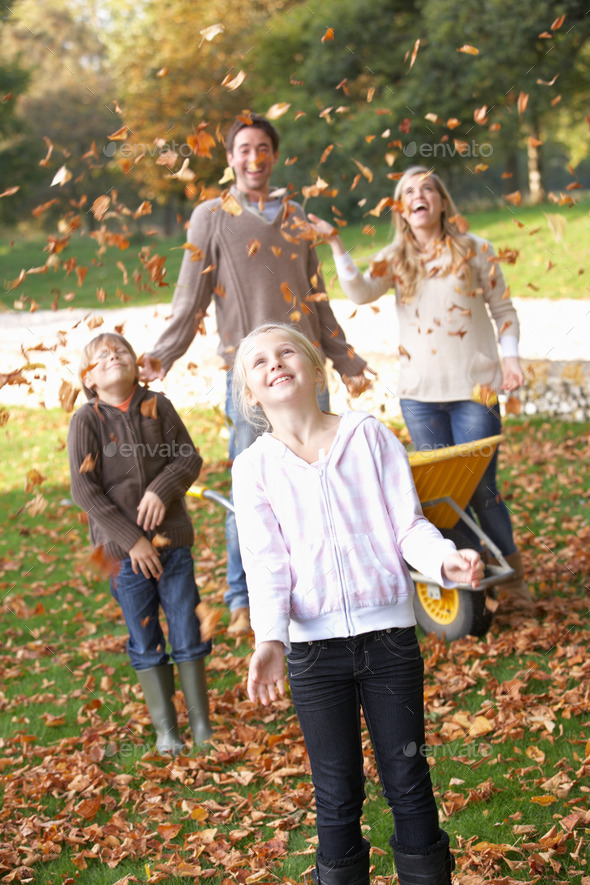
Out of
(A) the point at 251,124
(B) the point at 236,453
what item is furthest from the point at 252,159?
(B) the point at 236,453

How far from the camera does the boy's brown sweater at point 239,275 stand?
14.3 ft

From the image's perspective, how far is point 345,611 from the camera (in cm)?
217

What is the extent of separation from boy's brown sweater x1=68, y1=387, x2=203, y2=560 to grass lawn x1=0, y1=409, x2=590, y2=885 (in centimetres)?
51

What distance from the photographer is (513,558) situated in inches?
177

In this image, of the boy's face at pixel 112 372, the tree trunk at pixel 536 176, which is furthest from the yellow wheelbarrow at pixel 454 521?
the tree trunk at pixel 536 176

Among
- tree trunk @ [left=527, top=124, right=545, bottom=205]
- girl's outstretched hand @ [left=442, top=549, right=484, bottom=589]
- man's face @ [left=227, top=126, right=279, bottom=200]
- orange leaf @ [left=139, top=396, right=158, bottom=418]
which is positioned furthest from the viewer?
tree trunk @ [left=527, top=124, right=545, bottom=205]

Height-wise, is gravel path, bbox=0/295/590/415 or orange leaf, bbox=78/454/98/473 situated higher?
gravel path, bbox=0/295/590/415

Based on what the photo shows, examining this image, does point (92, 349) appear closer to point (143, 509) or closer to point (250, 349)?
point (143, 509)

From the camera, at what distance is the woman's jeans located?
4.25 metres

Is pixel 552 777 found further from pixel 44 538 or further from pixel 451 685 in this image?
pixel 44 538

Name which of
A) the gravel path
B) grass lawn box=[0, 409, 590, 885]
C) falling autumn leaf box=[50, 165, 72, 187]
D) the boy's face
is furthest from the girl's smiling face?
the gravel path

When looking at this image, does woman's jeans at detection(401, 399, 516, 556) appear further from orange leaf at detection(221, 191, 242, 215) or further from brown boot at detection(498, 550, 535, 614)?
orange leaf at detection(221, 191, 242, 215)

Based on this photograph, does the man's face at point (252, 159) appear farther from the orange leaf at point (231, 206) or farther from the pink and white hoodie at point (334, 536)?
the pink and white hoodie at point (334, 536)

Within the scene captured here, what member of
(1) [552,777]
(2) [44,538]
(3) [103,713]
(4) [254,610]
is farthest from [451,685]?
(2) [44,538]
